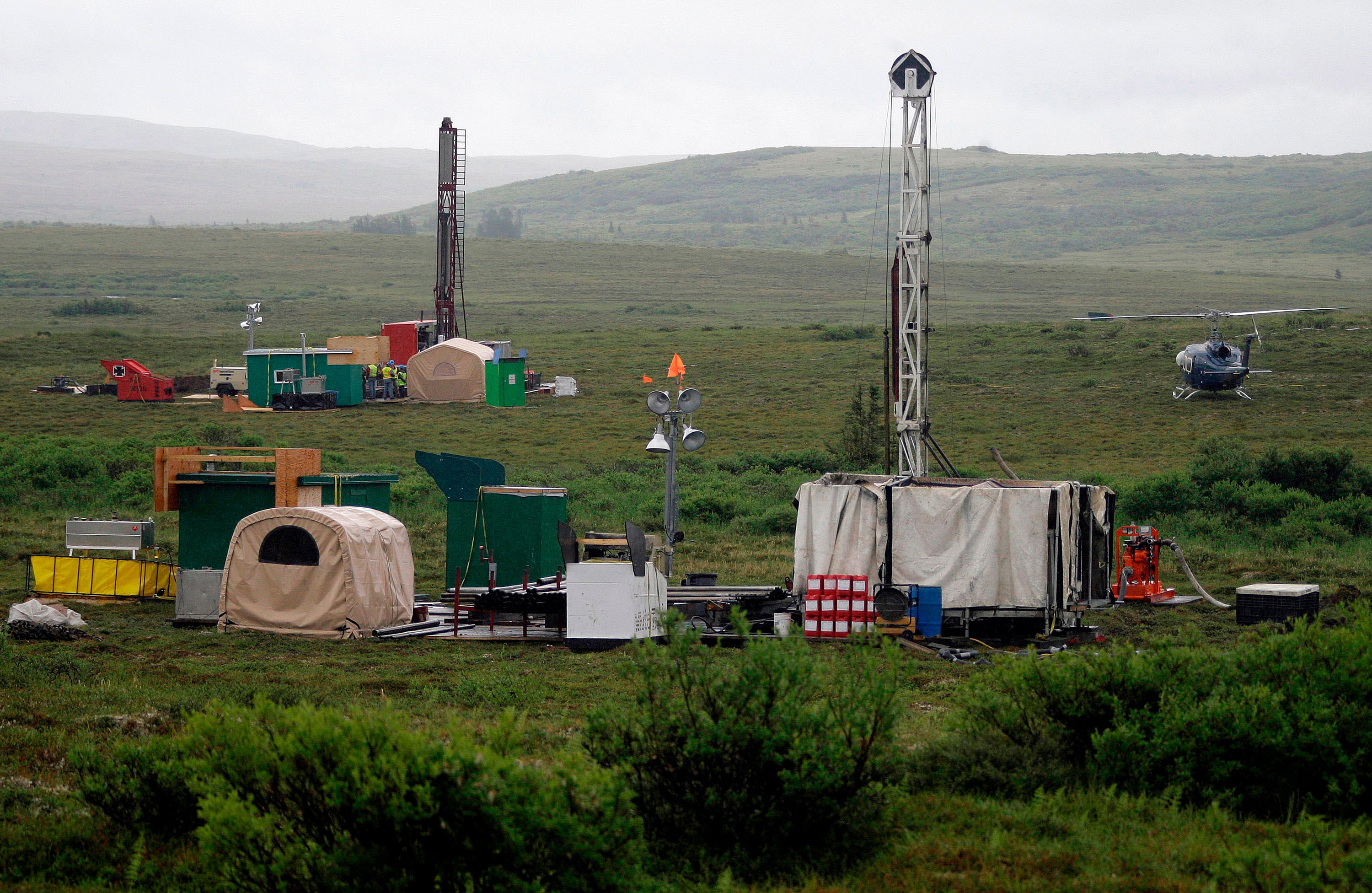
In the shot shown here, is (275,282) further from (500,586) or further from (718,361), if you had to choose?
(500,586)

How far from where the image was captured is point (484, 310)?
80.9 meters

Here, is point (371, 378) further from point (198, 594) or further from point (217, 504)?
point (198, 594)

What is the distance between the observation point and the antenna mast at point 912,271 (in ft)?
62.6

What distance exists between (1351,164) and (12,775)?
219 meters

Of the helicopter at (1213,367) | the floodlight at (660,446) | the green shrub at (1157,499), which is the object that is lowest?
the green shrub at (1157,499)

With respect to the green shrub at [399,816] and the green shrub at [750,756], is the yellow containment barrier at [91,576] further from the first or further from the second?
the green shrub at [399,816]

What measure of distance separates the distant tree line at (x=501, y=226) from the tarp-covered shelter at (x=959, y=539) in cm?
15000

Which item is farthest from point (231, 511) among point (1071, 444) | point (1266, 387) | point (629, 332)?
point (629, 332)

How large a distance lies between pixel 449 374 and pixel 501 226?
128 m

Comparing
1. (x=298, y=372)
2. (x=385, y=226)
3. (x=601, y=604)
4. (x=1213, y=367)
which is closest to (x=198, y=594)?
(x=601, y=604)

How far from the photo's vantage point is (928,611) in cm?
1507

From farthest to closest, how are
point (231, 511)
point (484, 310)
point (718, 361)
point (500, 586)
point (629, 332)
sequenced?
point (484, 310) < point (629, 332) < point (718, 361) < point (500, 586) < point (231, 511)

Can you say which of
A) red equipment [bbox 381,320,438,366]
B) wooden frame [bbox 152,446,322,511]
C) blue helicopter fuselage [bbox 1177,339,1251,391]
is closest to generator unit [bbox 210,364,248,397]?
red equipment [bbox 381,320,438,366]

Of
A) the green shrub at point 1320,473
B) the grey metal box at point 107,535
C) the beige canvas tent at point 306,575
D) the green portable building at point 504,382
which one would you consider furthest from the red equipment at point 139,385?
the green shrub at point 1320,473
